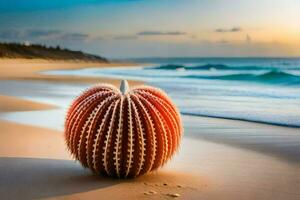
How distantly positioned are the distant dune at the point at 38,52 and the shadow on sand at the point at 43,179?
75910 millimetres

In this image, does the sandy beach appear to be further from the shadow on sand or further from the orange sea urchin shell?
the orange sea urchin shell

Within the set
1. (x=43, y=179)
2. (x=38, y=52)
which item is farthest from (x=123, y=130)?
(x=38, y=52)

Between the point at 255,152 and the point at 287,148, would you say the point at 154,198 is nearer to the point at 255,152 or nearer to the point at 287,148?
the point at 255,152

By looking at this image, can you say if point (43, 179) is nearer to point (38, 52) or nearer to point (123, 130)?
point (123, 130)

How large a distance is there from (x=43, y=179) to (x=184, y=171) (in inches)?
55.2

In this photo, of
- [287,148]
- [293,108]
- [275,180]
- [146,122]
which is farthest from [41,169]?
[293,108]

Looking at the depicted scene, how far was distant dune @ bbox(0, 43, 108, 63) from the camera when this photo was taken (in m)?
87.2

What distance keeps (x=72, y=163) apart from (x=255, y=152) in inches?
86.8

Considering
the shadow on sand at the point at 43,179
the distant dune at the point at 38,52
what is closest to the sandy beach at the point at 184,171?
the shadow on sand at the point at 43,179

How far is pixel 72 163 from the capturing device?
6.20 meters

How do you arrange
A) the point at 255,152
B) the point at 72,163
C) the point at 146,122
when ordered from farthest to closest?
the point at 255,152 → the point at 72,163 → the point at 146,122

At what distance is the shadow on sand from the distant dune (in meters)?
75.9

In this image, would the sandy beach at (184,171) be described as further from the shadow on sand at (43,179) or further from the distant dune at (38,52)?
the distant dune at (38,52)

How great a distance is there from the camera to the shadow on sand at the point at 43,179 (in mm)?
4938
